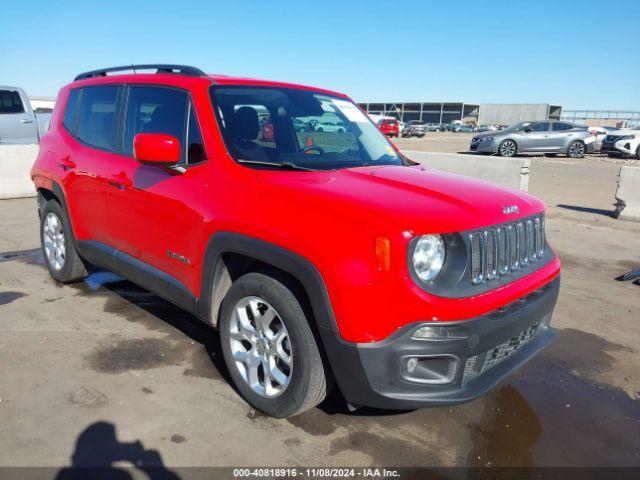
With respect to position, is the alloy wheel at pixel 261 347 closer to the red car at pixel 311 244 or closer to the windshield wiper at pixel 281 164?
the red car at pixel 311 244

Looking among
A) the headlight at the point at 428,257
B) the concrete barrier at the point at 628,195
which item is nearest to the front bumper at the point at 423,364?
the headlight at the point at 428,257

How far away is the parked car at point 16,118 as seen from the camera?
11750 mm

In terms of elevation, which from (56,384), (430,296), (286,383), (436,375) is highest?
(430,296)

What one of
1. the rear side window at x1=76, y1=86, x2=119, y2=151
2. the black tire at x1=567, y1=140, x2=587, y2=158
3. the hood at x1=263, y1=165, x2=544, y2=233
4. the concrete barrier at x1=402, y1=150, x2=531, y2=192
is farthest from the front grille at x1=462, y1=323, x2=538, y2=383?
the black tire at x1=567, y1=140, x2=587, y2=158

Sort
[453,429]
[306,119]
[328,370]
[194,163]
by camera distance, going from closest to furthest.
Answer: [328,370] < [453,429] < [194,163] < [306,119]

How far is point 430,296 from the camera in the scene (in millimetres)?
2484

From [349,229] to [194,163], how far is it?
134 centimetres

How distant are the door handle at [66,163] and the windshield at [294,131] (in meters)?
1.87

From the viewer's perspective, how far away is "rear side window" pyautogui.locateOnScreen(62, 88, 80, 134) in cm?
486

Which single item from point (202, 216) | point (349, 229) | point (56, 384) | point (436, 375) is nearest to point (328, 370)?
point (436, 375)

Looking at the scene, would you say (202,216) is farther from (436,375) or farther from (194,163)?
(436,375)

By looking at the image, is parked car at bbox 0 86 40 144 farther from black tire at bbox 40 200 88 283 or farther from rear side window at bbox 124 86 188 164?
rear side window at bbox 124 86 188 164

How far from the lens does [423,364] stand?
8.41 ft

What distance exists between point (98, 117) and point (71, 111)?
26.3 inches
